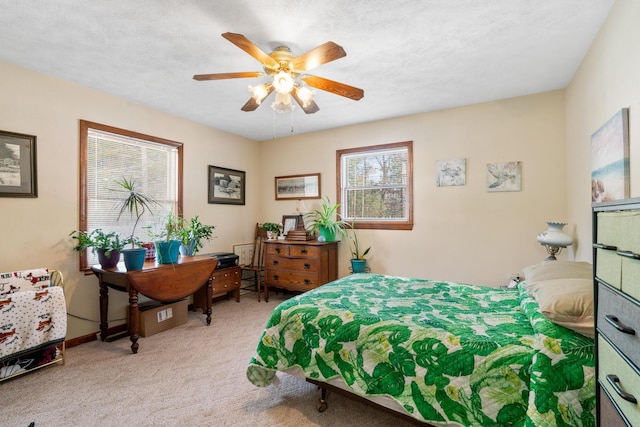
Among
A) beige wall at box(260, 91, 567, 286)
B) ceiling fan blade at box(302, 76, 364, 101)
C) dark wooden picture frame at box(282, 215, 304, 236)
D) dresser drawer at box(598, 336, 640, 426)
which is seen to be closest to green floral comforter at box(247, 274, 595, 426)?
dresser drawer at box(598, 336, 640, 426)

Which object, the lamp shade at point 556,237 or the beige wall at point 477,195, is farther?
the beige wall at point 477,195

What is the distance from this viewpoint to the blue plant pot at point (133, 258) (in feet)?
8.38

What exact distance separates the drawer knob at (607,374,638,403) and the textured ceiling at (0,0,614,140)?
1.87m

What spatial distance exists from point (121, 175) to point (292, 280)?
7.60 ft

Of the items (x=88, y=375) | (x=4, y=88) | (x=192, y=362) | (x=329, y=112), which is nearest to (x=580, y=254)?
(x=329, y=112)

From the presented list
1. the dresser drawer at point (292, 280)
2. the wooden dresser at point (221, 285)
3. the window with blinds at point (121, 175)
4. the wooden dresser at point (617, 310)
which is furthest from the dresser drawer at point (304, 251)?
the wooden dresser at point (617, 310)

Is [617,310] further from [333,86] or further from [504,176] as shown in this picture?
[504,176]

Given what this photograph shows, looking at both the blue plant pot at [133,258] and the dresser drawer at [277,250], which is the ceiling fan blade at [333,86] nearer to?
the blue plant pot at [133,258]

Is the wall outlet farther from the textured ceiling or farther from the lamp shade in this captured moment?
the lamp shade

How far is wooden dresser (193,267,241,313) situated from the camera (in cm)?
359

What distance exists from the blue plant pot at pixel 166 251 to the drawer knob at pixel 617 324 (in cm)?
306

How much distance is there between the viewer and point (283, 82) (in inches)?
76.9

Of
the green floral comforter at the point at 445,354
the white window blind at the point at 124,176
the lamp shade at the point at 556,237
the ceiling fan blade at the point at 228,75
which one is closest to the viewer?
the green floral comforter at the point at 445,354

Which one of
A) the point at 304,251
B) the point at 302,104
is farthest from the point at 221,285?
the point at 302,104
